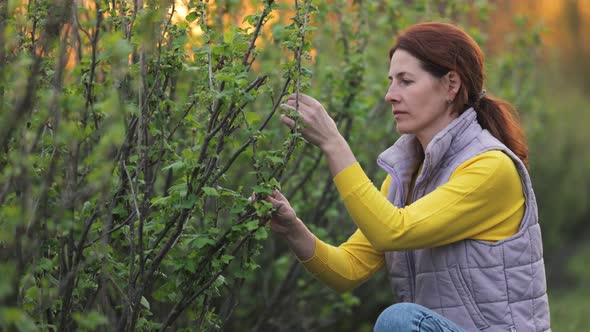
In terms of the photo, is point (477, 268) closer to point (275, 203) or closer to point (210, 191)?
point (275, 203)

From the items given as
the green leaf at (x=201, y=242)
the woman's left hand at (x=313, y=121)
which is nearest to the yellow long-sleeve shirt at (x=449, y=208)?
the woman's left hand at (x=313, y=121)

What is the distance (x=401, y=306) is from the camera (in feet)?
8.18

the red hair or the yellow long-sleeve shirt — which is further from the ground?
the red hair

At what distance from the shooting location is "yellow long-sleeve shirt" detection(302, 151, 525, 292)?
2424 millimetres

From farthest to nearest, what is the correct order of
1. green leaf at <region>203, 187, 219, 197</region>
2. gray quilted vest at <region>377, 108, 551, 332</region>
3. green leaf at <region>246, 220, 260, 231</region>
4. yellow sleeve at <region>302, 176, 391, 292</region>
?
1. yellow sleeve at <region>302, 176, 391, 292</region>
2. gray quilted vest at <region>377, 108, 551, 332</region>
3. green leaf at <region>246, 220, 260, 231</region>
4. green leaf at <region>203, 187, 219, 197</region>

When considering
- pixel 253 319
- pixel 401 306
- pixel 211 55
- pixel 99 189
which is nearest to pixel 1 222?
pixel 99 189

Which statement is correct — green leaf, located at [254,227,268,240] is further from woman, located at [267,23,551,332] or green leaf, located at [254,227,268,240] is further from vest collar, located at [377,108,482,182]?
vest collar, located at [377,108,482,182]

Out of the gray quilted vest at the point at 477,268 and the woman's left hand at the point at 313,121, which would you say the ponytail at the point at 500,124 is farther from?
the woman's left hand at the point at 313,121

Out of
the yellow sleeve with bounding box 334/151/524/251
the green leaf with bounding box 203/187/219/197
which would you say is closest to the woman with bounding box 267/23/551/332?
the yellow sleeve with bounding box 334/151/524/251

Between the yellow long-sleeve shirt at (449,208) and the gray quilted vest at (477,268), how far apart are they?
0.12 ft

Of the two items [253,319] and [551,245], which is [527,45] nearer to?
[253,319]

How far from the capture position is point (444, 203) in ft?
8.07

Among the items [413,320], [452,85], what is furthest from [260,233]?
[452,85]

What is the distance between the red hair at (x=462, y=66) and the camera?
8.72ft
